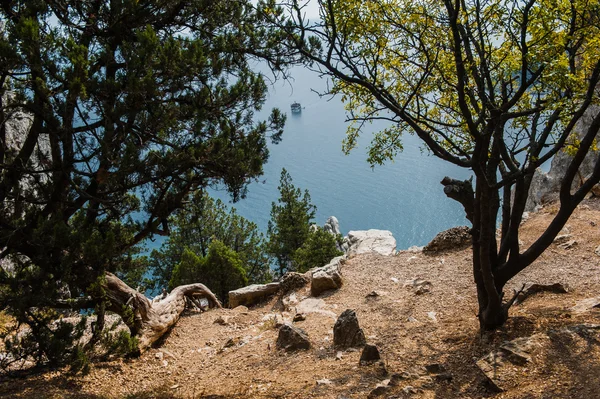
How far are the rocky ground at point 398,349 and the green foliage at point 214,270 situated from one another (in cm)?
977

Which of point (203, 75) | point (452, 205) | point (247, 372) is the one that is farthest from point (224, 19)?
point (452, 205)

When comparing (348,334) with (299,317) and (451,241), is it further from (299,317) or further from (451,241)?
(451,241)

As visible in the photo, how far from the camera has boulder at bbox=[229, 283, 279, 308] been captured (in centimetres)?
1333

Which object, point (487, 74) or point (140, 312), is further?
point (140, 312)

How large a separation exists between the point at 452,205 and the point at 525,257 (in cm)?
6044

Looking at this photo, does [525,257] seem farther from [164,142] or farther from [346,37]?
[164,142]

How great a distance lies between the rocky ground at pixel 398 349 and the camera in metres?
5.46

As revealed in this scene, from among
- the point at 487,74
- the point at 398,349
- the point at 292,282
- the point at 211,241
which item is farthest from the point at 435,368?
the point at 211,241

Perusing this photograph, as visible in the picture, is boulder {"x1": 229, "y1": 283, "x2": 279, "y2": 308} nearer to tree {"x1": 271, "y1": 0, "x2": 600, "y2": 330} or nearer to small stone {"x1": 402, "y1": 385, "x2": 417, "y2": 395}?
tree {"x1": 271, "y1": 0, "x2": 600, "y2": 330}

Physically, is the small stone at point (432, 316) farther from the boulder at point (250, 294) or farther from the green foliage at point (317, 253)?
the green foliage at point (317, 253)

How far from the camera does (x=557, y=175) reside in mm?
19844

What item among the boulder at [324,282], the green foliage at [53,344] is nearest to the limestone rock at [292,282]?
the boulder at [324,282]

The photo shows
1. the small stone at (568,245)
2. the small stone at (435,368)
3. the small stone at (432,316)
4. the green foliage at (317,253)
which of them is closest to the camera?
the small stone at (435,368)

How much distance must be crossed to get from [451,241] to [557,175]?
916 centimetres
